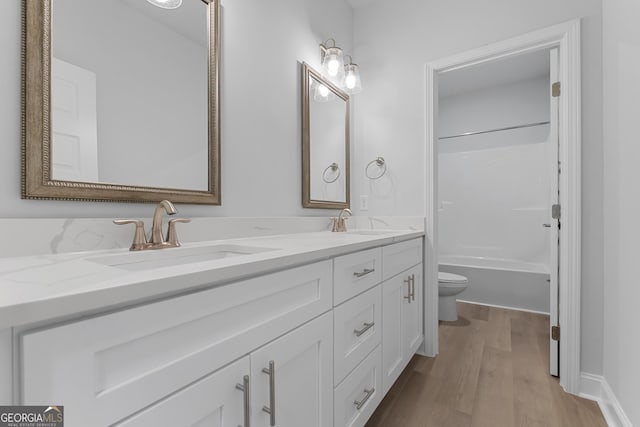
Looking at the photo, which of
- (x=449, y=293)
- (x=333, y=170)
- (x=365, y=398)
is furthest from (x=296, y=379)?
(x=449, y=293)

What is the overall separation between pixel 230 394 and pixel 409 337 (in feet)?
4.33

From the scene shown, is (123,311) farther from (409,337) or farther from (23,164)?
(409,337)

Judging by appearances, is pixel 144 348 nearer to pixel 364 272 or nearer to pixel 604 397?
pixel 364 272

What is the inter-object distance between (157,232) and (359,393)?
3.17 ft

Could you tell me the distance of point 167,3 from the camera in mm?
1111

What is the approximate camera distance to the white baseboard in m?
1.29

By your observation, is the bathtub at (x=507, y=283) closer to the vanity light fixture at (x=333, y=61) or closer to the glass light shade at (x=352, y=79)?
the glass light shade at (x=352, y=79)

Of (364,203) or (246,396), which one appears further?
(364,203)

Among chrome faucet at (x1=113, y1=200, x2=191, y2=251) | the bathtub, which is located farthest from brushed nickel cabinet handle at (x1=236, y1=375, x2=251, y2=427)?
the bathtub

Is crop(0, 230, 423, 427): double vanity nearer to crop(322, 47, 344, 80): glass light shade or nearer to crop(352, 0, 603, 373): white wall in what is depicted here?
crop(352, 0, 603, 373): white wall

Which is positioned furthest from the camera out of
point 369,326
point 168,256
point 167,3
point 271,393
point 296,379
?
point 369,326

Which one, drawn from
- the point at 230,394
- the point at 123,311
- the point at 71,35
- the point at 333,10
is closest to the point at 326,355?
the point at 230,394

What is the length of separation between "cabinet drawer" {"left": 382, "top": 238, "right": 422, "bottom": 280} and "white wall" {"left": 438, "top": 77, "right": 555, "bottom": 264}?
79.8 inches

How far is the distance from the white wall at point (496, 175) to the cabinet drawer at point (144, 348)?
10.9ft
